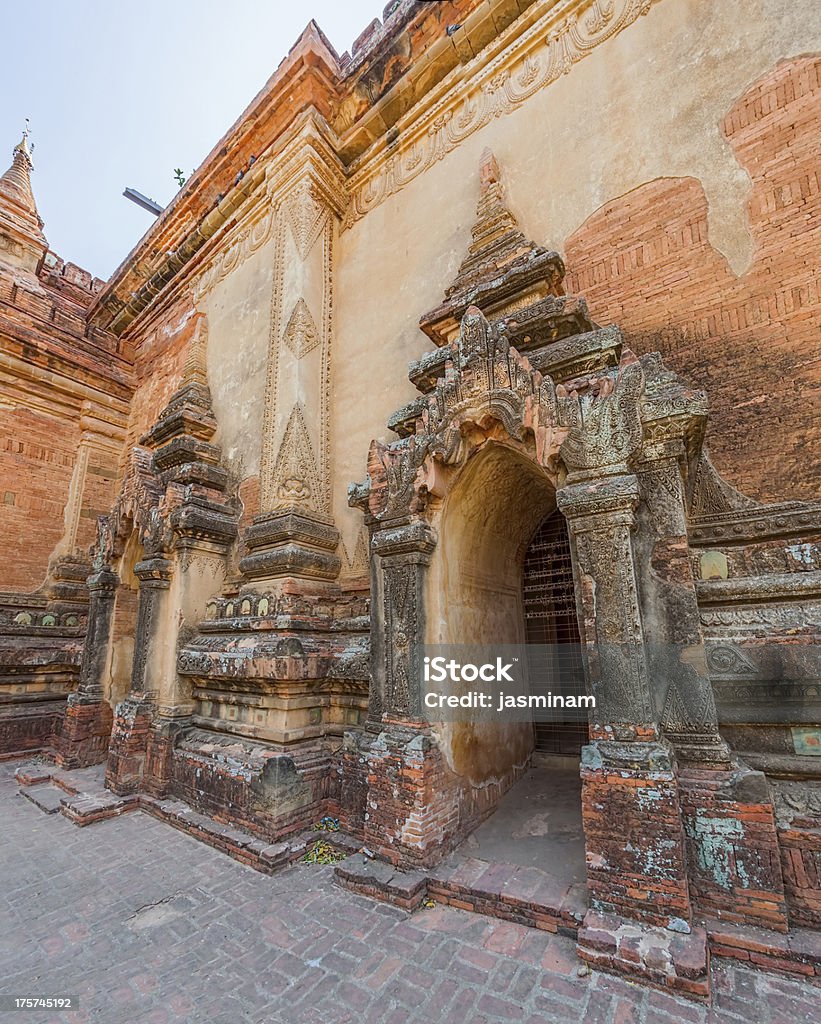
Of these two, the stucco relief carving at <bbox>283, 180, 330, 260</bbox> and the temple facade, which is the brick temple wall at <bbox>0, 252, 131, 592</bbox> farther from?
the stucco relief carving at <bbox>283, 180, 330, 260</bbox>

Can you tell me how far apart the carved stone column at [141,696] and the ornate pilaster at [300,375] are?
141cm

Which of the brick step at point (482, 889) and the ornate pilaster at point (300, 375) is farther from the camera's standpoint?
the ornate pilaster at point (300, 375)

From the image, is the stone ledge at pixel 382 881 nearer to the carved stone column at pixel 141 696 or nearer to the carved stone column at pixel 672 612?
the carved stone column at pixel 672 612

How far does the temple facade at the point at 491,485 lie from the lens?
3139 mm

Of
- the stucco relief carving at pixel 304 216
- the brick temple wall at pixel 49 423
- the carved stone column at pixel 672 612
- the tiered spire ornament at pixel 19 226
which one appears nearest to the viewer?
the carved stone column at pixel 672 612

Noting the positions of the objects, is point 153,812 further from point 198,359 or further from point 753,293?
point 753,293

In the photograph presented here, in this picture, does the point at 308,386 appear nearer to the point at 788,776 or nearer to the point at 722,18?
the point at 722,18

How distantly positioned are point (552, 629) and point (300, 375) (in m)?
4.52

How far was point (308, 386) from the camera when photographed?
22.9ft

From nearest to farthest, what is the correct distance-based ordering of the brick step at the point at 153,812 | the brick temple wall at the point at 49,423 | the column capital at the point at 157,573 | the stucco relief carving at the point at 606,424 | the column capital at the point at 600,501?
the column capital at the point at 600,501, the stucco relief carving at the point at 606,424, the brick step at the point at 153,812, the column capital at the point at 157,573, the brick temple wall at the point at 49,423

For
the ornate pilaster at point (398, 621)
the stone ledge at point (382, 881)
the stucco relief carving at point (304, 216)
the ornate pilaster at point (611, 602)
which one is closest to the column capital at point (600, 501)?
the ornate pilaster at point (611, 602)

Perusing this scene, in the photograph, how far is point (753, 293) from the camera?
4.31 m

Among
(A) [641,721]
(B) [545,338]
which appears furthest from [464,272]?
(A) [641,721]

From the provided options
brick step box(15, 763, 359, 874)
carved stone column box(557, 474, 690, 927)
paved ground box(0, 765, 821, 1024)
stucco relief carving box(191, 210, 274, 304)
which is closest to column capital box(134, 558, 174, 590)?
brick step box(15, 763, 359, 874)
